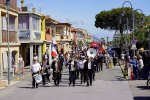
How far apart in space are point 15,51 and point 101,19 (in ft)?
214

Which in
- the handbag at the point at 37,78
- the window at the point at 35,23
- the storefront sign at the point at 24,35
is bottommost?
the handbag at the point at 37,78

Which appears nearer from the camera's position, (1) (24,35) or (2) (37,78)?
(2) (37,78)

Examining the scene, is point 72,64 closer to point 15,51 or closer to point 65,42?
point 15,51

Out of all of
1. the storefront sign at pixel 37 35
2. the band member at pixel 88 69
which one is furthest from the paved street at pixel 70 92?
the storefront sign at pixel 37 35

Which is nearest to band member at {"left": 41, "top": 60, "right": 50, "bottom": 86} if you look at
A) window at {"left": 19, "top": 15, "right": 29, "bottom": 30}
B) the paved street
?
the paved street

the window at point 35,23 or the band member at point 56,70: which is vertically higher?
the window at point 35,23

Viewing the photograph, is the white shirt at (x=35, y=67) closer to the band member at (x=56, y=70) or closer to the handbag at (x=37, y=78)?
the handbag at (x=37, y=78)

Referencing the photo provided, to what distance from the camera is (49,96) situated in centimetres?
2053

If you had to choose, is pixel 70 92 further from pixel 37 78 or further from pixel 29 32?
pixel 29 32

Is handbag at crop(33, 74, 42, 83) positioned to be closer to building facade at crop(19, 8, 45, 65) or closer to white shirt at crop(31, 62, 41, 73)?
white shirt at crop(31, 62, 41, 73)

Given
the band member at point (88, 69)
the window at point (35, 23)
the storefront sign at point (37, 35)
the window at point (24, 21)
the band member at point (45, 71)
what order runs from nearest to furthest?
the band member at point (88, 69) → the band member at point (45, 71) → the window at point (24, 21) → the storefront sign at point (37, 35) → the window at point (35, 23)

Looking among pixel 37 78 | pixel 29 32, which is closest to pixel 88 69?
pixel 37 78

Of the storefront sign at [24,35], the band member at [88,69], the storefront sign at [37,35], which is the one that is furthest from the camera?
the storefront sign at [37,35]

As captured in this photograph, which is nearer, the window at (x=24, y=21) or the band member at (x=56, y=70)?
the band member at (x=56, y=70)
